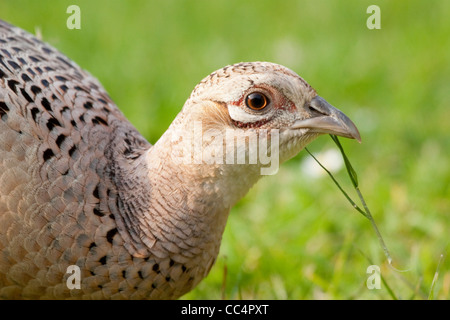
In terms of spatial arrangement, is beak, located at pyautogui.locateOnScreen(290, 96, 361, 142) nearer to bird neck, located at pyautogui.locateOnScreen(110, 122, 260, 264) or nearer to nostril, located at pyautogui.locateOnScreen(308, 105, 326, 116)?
nostril, located at pyautogui.locateOnScreen(308, 105, 326, 116)

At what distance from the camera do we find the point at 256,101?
3201mm

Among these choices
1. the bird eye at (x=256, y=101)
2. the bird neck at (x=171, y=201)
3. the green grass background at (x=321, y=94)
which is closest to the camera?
the bird eye at (x=256, y=101)

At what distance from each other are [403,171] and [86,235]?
3.27 meters

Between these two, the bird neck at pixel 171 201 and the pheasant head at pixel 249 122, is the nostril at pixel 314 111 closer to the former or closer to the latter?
the pheasant head at pixel 249 122

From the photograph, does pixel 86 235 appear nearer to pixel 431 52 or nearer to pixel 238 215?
pixel 238 215

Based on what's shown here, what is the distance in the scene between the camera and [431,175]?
5484 mm

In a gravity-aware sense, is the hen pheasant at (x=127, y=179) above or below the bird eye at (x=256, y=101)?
below

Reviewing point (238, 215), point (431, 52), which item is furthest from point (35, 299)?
point (431, 52)

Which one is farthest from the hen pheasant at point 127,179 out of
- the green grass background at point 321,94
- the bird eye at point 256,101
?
the green grass background at point 321,94

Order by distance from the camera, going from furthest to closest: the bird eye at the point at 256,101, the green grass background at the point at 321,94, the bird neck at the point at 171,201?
1. the green grass background at the point at 321,94
2. the bird neck at the point at 171,201
3. the bird eye at the point at 256,101

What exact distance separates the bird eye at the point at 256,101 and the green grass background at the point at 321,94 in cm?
109

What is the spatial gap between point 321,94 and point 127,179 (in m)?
3.58

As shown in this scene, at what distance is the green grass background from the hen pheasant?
85 cm

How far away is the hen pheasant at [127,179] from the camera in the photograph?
3.22 meters
